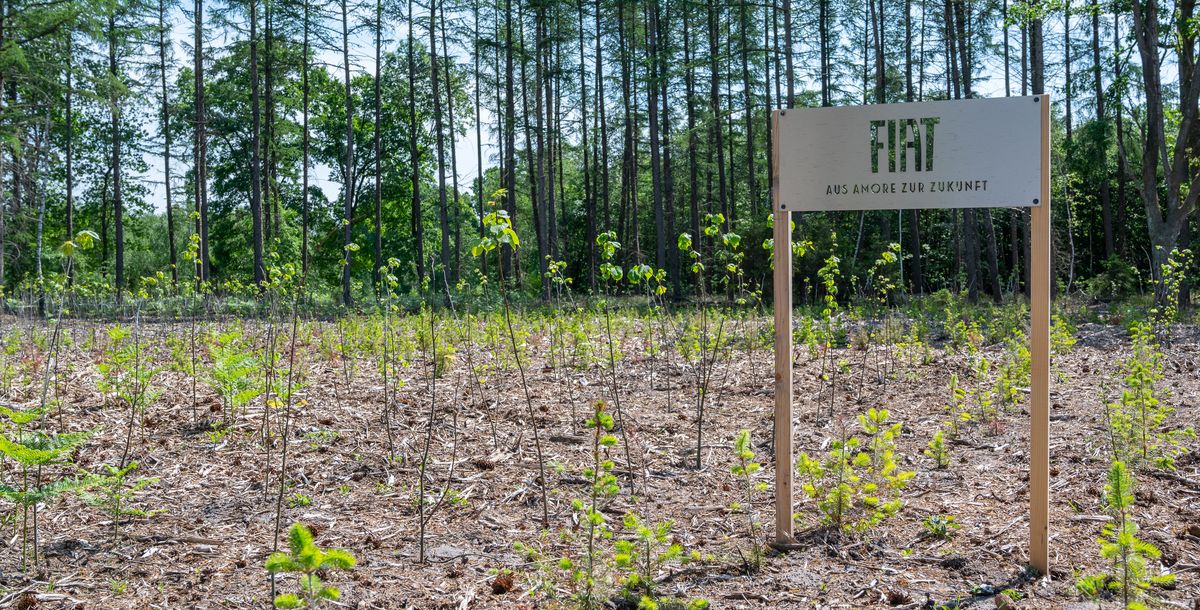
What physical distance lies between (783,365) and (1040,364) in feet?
3.09

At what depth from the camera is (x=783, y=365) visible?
327cm

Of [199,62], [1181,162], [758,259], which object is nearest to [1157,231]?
[1181,162]

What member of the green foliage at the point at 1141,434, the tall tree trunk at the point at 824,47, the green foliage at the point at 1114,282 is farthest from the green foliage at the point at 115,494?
the tall tree trunk at the point at 824,47

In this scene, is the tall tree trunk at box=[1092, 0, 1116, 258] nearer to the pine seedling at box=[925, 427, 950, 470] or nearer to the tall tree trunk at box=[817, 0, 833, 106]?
the tall tree trunk at box=[817, 0, 833, 106]

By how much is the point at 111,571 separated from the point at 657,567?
6.84 ft

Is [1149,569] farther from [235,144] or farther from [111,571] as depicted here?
[235,144]

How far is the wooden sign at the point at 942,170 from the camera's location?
2.89 m

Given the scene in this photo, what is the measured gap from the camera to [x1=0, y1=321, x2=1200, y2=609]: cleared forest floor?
2873 millimetres

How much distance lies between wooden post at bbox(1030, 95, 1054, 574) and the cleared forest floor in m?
0.17

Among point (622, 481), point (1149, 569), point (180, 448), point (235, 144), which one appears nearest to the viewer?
point (1149, 569)

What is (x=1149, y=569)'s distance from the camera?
9.57 ft

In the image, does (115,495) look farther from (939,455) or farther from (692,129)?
(692,129)

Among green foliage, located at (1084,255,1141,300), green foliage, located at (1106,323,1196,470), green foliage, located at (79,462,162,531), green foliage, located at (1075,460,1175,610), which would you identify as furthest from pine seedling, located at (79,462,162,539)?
green foliage, located at (1084,255,1141,300)

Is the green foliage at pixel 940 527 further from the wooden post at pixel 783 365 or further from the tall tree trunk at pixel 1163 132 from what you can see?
the tall tree trunk at pixel 1163 132
